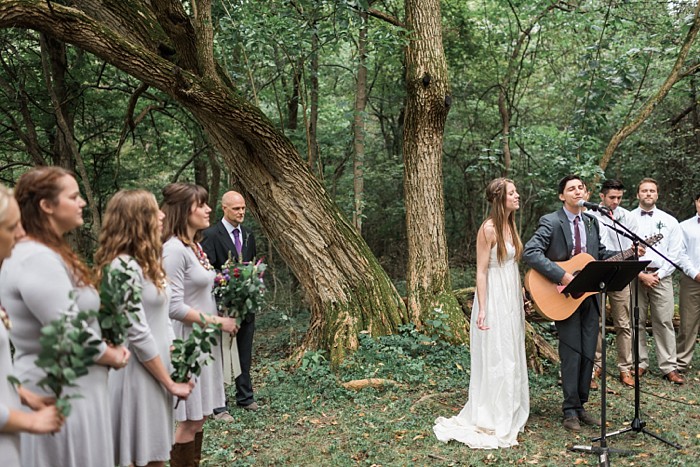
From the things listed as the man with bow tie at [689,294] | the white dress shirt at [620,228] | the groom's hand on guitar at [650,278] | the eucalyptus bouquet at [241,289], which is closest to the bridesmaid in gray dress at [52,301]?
the eucalyptus bouquet at [241,289]

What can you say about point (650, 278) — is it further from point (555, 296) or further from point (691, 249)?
point (555, 296)

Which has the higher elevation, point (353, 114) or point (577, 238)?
point (353, 114)

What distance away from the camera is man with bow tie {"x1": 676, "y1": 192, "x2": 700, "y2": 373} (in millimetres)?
6969

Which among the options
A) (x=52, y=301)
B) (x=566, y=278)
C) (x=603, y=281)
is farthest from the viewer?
(x=566, y=278)

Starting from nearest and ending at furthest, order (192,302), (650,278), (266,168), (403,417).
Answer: (192,302) → (403,417) → (650,278) → (266,168)

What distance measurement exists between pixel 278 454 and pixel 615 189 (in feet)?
14.9

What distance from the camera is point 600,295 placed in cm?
490

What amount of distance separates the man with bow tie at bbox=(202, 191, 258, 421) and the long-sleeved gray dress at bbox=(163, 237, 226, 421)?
164 centimetres

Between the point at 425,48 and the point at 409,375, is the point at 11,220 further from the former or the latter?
the point at 425,48

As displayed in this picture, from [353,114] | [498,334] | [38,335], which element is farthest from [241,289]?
[353,114]

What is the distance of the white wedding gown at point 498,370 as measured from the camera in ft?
16.8

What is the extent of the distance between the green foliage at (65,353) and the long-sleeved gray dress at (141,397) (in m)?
0.53

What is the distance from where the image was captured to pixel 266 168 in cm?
702

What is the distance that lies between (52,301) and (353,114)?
27.4 feet
